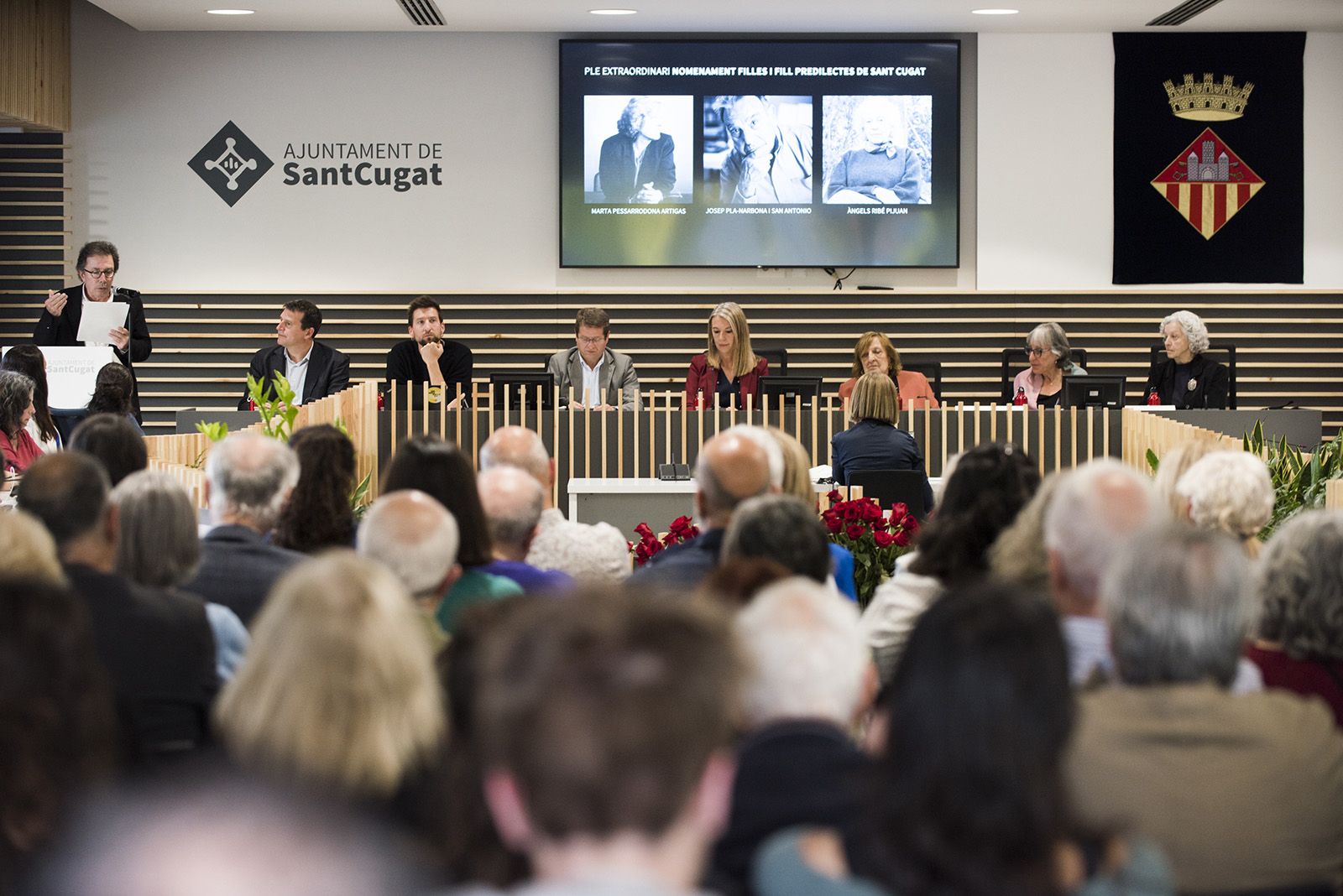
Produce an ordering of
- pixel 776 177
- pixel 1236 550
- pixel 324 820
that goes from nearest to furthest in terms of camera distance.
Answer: pixel 324 820 < pixel 1236 550 < pixel 776 177

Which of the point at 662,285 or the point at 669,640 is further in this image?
the point at 662,285

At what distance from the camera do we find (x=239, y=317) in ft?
38.2

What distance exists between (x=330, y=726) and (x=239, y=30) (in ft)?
34.9

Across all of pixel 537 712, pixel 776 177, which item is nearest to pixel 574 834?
pixel 537 712

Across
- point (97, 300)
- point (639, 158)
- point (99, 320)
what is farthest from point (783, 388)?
point (97, 300)

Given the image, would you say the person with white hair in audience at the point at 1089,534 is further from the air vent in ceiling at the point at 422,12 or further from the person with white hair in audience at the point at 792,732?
the air vent in ceiling at the point at 422,12

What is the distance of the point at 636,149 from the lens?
11508 mm

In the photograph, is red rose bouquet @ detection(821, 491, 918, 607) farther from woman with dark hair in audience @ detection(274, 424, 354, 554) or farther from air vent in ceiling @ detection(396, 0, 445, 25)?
air vent in ceiling @ detection(396, 0, 445, 25)

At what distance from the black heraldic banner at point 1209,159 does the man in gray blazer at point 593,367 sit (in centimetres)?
452

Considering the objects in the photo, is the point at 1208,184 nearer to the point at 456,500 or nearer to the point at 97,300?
the point at 97,300

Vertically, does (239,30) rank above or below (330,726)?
above

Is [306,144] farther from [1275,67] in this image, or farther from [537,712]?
[537,712]

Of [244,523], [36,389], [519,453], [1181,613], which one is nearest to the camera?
[1181,613]

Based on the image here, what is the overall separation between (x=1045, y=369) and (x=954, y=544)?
595 cm
